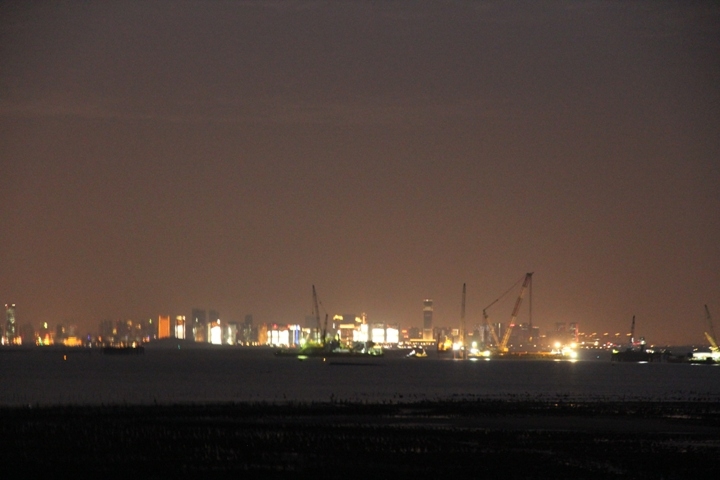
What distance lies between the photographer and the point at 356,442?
50.1 m

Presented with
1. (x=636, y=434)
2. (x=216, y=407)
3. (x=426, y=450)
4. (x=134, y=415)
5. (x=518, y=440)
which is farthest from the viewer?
(x=216, y=407)

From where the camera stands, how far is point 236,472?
4059 cm

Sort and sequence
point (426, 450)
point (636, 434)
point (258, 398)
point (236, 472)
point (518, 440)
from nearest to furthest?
point (236, 472), point (426, 450), point (518, 440), point (636, 434), point (258, 398)

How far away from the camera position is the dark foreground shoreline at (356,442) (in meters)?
41.5

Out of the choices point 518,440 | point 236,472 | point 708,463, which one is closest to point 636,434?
point 518,440

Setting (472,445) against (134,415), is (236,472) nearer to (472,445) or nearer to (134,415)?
(472,445)

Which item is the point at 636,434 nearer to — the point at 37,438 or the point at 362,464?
the point at 362,464

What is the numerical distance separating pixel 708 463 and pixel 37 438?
2893 centimetres

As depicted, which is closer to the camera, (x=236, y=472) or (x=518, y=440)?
(x=236, y=472)

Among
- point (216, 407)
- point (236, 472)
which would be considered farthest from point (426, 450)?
point (216, 407)

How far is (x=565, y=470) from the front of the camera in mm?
41750

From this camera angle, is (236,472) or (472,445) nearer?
(236,472)

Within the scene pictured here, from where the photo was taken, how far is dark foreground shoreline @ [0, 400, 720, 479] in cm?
4147

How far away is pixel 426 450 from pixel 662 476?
10543 millimetres
